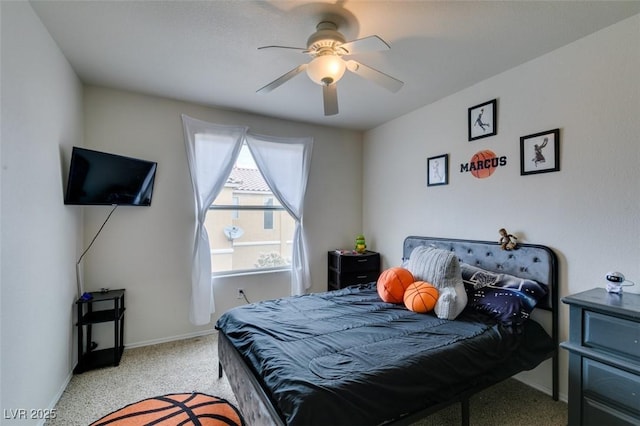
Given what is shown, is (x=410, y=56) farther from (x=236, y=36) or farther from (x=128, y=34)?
(x=128, y=34)

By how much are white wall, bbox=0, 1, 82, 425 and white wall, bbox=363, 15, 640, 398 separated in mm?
3407

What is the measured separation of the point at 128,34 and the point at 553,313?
3.78m

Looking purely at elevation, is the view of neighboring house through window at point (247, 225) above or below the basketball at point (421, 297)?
above

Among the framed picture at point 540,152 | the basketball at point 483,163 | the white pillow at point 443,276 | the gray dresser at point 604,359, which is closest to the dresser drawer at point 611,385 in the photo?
the gray dresser at point 604,359

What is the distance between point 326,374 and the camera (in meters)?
1.39

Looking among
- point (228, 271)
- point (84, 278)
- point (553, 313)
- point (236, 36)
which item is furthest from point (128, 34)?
point (553, 313)

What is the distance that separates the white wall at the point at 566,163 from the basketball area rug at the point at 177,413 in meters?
2.41

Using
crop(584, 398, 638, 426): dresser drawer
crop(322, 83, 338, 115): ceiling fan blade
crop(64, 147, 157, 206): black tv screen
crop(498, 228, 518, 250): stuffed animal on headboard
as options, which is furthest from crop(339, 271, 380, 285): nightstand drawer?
crop(64, 147, 157, 206): black tv screen

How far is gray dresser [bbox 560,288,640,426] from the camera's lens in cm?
157

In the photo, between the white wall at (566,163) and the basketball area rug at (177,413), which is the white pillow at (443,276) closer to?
the white wall at (566,163)

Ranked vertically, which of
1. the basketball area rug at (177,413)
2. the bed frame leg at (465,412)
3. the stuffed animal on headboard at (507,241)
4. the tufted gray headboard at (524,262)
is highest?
the stuffed animal on headboard at (507,241)

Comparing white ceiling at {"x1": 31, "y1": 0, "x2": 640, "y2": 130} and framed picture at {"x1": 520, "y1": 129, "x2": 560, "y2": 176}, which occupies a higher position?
white ceiling at {"x1": 31, "y1": 0, "x2": 640, "y2": 130}

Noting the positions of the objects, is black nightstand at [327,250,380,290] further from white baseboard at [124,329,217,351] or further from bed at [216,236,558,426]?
white baseboard at [124,329,217,351]

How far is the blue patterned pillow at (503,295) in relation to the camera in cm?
202
